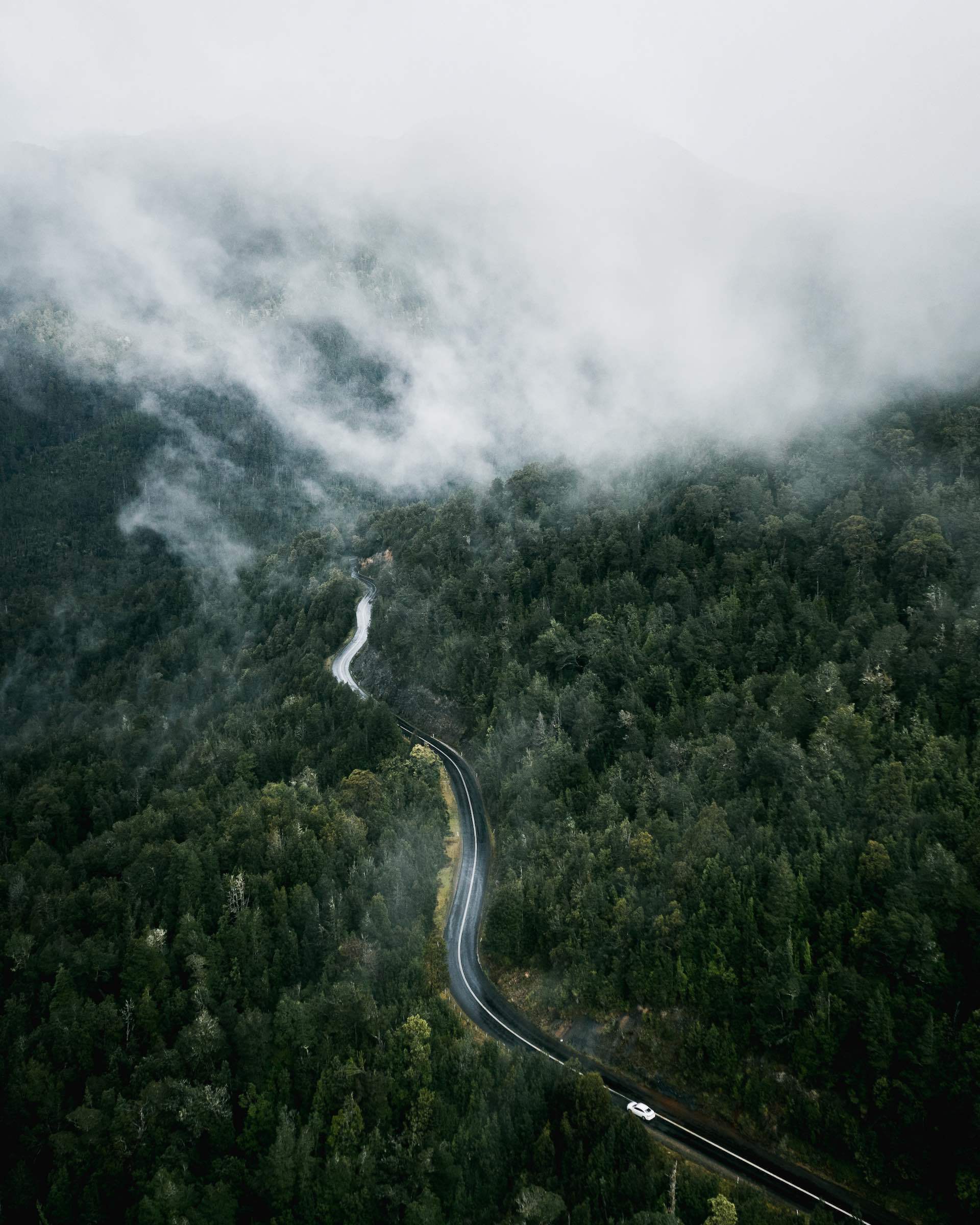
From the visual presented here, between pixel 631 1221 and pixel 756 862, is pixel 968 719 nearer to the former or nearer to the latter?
pixel 756 862

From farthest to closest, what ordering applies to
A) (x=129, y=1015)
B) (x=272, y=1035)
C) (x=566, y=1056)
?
(x=566, y=1056) → (x=129, y=1015) → (x=272, y=1035)

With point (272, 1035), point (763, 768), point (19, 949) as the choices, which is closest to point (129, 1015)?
point (272, 1035)

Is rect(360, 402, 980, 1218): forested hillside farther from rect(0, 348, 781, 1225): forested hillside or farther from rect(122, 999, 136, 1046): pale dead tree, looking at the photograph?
rect(122, 999, 136, 1046): pale dead tree

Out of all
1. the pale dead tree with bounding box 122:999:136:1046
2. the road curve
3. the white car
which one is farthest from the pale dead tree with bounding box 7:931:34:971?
the white car

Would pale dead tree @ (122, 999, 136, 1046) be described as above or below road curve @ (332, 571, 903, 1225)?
below

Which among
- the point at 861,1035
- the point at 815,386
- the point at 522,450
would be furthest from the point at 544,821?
the point at 522,450

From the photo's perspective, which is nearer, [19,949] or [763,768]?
[19,949]

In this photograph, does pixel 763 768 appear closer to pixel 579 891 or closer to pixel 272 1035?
pixel 579 891
